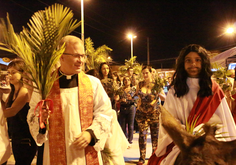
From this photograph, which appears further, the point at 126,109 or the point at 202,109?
the point at 126,109

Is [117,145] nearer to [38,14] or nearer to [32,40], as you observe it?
[32,40]

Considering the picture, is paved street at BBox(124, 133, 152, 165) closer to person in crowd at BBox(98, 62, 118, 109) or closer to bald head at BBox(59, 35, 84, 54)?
person in crowd at BBox(98, 62, 118, 109)

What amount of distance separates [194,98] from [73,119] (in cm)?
140

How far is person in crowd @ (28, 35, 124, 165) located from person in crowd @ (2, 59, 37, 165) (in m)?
1.03

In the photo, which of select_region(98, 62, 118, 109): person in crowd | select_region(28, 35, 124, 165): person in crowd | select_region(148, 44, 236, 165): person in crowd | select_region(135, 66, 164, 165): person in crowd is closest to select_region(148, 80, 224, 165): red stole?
select_region(148, 44, 236, 165): person in crowd

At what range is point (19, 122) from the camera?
3.14 m

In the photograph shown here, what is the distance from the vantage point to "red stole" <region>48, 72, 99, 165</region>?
2.02 m

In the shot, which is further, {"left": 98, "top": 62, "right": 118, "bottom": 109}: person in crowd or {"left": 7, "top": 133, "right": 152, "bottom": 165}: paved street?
{"left": 7, "top": 133, "right": 152, "bottom": 165}: paved street

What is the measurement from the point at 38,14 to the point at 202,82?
191 centimetres

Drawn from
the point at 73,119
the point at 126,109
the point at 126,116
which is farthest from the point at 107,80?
the point at 73,119

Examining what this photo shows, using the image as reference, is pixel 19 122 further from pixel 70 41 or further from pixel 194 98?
pixel 194 98

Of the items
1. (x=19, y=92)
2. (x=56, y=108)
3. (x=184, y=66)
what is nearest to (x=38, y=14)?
(x=56, y=108)

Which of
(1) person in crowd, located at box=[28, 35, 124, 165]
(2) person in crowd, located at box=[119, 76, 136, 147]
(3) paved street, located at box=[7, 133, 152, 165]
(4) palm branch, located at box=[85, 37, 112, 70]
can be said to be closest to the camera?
(1) person in crowd, located at box=[28, 35, 124, 165]

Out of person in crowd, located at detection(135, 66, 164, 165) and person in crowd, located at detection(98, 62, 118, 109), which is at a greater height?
person in crowd, located at detection(98, 62, 118, 109)
